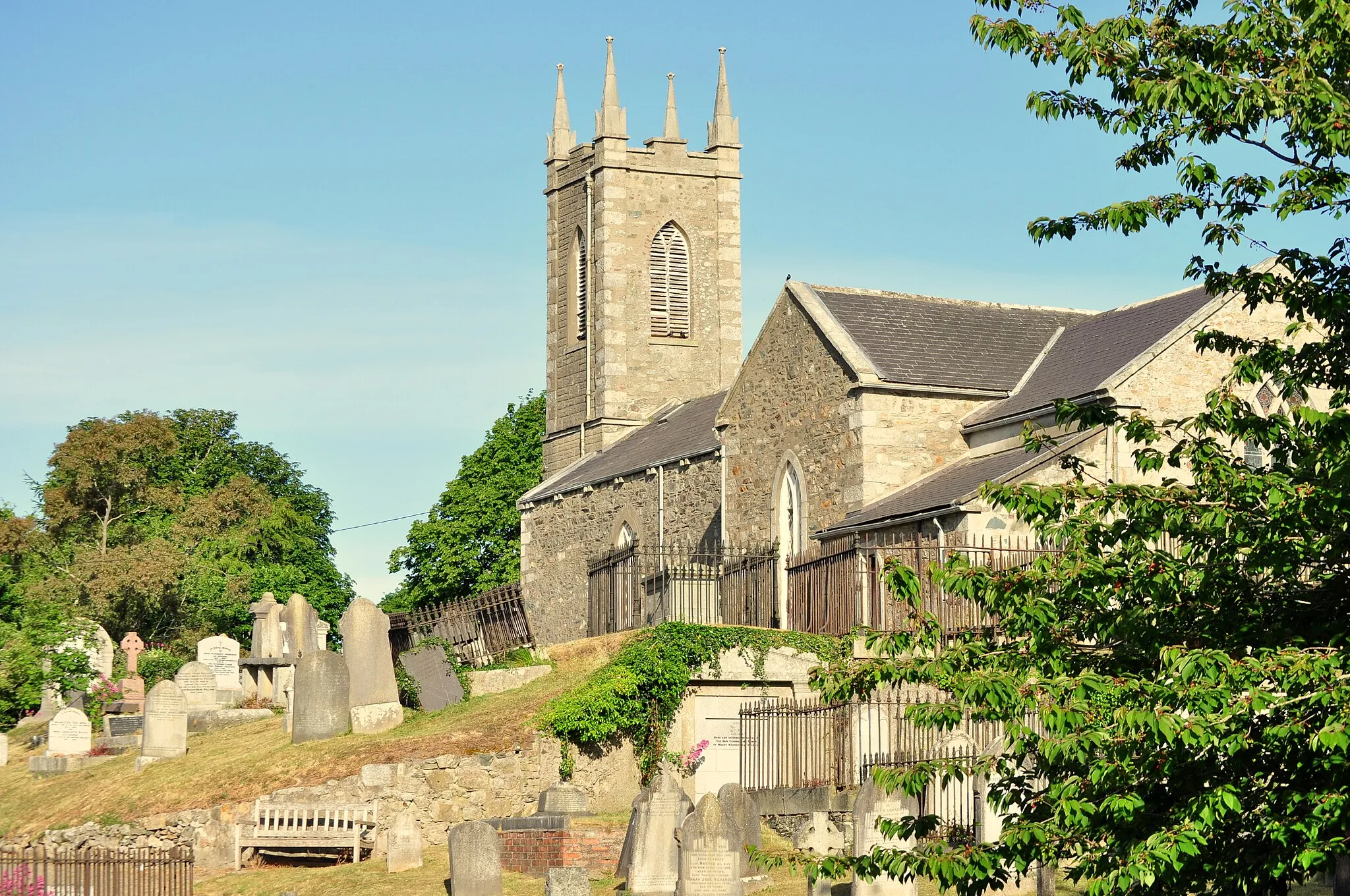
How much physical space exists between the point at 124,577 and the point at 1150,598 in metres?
44.0

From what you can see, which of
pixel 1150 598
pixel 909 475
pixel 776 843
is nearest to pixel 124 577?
pixel 909 475

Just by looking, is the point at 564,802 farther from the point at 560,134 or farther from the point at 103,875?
the point at 560,134

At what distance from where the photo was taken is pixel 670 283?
171 feet

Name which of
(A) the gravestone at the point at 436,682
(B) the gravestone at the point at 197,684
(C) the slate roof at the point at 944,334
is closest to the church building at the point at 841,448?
(C) the slate roof at the point at 944,334

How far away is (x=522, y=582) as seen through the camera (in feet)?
155

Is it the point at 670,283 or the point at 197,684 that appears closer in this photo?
the point at 197,684

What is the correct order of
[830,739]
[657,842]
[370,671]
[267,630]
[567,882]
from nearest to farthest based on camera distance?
[567,882] < [657,842] < [830,739] < [370,671] < [267,630]

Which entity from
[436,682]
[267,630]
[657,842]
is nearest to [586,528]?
[267,630]

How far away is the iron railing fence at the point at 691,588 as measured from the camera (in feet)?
90.9

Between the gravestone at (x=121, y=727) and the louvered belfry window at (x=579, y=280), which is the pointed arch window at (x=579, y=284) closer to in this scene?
the louvered belfry window at (x=579, y=280)

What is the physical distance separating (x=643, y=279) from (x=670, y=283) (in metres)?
0.92

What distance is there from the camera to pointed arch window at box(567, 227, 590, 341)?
173 ft

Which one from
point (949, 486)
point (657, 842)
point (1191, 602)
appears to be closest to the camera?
point (1191, 602)

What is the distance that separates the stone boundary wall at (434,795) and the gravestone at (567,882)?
4.87 m
